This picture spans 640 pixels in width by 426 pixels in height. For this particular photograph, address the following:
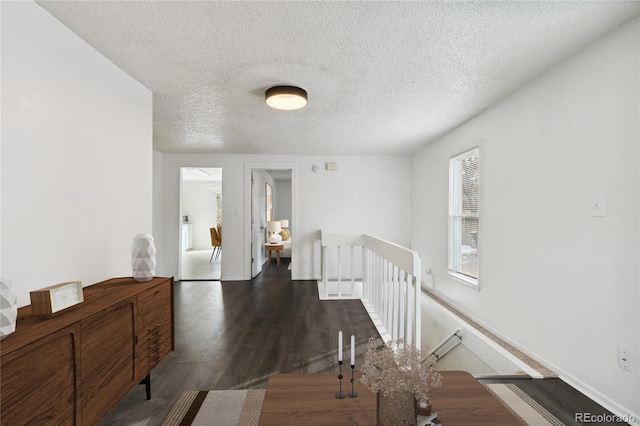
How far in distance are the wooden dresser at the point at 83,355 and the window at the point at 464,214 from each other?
129 inches

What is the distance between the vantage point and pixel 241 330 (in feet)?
10.4

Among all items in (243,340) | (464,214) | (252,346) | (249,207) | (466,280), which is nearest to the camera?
(252,346)

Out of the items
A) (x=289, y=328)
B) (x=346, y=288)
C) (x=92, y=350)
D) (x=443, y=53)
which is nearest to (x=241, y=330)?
(x=289, y=328)

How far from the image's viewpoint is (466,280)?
12.0 feet

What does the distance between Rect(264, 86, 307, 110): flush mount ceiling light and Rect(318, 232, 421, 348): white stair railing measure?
1586mm

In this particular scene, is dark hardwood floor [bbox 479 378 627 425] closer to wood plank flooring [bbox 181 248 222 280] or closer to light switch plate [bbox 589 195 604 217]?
light switch plate [bbox 589 195 604 217]

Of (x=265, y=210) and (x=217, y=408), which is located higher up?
(x=265, y=210)

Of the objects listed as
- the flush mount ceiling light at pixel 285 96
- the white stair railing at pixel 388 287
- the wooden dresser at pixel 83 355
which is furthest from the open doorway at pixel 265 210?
the wooden dresser at pixel 83 355

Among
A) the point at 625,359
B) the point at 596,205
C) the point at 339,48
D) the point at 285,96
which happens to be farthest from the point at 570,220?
the point at 285,96

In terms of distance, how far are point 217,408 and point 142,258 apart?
1.07 metres

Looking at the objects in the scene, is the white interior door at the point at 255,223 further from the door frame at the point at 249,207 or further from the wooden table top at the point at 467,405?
the wooden table top at the point at 467,405

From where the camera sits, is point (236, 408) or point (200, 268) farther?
point (200, 268)

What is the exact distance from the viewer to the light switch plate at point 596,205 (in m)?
1.93

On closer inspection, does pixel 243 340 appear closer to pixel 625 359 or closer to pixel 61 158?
pixel 61 158
